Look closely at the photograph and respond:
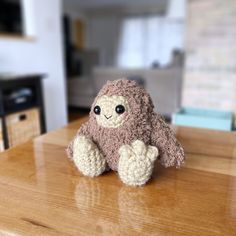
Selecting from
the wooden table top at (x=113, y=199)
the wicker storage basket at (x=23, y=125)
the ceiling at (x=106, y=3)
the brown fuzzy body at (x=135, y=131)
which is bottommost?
the wicker storage basket at (x=23, y=125)

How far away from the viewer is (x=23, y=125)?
169 centimetres

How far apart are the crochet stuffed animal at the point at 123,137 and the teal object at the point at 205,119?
49cm

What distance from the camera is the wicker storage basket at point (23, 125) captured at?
1.50 m

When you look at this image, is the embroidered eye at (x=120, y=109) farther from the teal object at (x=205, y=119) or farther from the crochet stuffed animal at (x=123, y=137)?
the teal object at (x=205, y=119)

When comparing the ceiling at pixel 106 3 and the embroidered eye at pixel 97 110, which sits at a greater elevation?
the ceiling at pixel 106 3

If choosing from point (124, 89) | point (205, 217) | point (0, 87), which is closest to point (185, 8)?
point (0, 87)

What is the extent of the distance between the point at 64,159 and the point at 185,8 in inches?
87.2

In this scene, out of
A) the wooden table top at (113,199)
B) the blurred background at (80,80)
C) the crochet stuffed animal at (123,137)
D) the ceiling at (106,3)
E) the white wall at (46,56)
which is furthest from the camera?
the ceiling at (106,3)

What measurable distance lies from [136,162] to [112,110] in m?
0.11

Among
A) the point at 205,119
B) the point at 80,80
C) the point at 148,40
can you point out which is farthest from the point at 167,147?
the point at 148,40

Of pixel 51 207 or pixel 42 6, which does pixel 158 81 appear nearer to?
pixel 42 6

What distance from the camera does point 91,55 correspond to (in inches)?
217

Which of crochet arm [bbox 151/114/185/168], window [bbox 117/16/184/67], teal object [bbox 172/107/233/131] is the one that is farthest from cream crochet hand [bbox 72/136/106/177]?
window [bbox 117/16/184/67]

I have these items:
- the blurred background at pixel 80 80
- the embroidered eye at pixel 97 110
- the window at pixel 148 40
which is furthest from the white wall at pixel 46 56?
the window at pixel 148 40
